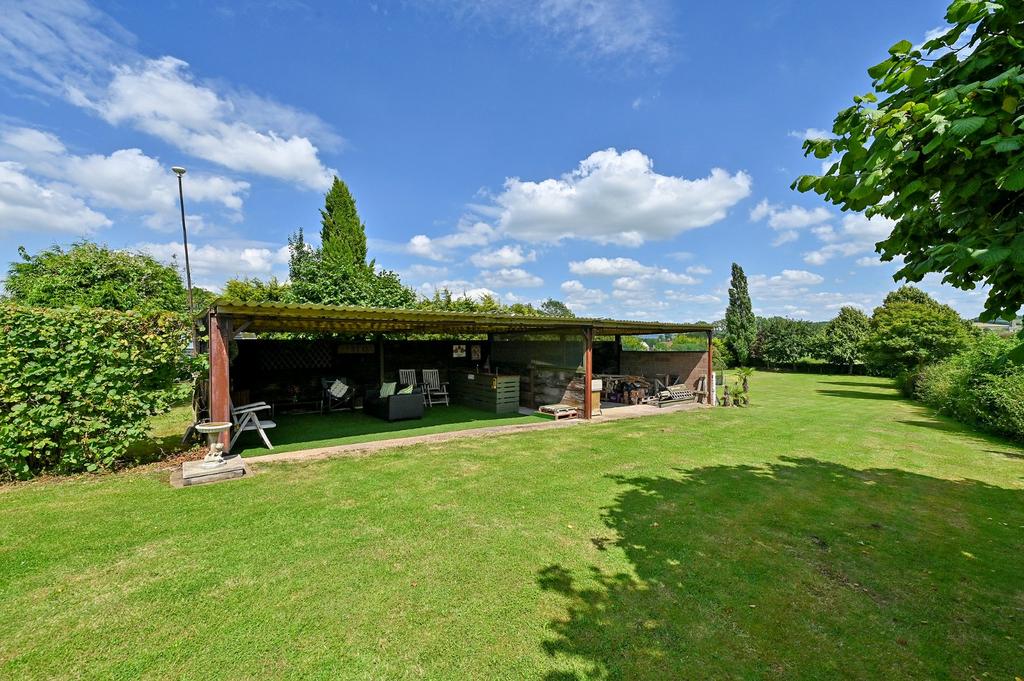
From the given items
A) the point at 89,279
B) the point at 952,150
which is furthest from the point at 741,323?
the point at 89,279

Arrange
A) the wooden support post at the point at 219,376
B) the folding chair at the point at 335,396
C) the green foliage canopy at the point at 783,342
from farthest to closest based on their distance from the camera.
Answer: the green foliage canopy at the point at 783,342 → the folding chair at the point at 335,396 → the wooden support post at the point at 219,376

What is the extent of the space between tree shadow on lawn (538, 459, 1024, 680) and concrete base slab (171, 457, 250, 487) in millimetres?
4083

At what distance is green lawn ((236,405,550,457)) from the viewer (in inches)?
276

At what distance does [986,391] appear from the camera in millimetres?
9180

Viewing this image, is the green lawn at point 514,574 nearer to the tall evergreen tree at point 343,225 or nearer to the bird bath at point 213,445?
the bird bath at point 213,445

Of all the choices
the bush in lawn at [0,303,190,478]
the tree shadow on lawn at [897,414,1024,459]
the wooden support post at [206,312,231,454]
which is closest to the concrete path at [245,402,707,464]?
the wooden support post at [206,312,231,454]

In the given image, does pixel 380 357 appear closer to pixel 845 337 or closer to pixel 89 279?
pixel 89 279

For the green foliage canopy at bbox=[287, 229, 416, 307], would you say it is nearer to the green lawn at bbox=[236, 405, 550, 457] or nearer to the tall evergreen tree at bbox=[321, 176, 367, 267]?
the tall evergreen tree at bbox=[321, 176, 367, 267]

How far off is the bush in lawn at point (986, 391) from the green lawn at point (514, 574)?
4.09m

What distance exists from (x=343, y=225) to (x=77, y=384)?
21012 mm

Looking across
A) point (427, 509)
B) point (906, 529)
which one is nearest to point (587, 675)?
point (427, 509)

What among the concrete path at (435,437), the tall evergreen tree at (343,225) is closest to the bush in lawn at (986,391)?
the concrete path at (435,437)

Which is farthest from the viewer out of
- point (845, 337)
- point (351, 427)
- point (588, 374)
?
point (845, 337)

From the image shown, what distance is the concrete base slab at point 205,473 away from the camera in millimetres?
4820
